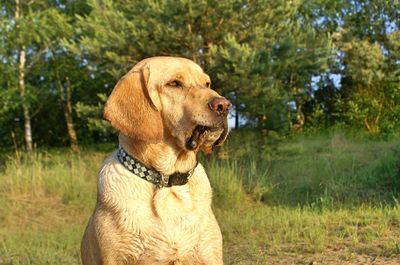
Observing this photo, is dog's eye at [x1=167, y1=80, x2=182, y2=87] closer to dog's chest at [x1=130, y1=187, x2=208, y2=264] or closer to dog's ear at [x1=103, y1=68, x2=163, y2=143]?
dog's ear at [x1=103, y1=68, x2=163, y2=143]

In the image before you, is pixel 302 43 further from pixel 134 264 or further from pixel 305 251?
pixel 134 264

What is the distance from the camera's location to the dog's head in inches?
101

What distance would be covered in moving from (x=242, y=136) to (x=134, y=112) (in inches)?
292

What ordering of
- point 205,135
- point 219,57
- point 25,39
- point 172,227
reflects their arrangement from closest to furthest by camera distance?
point 172,227 → point 205,135 → point 219,57 → point 25,39

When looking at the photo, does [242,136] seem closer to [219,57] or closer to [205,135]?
[219,57]

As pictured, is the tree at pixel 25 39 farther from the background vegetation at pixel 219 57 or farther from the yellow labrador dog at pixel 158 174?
the yellow labrador dog at pixel 158 174

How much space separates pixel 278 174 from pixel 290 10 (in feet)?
10.6

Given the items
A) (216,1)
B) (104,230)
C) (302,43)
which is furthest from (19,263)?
(302,43)

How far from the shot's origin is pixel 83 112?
34.0 feet

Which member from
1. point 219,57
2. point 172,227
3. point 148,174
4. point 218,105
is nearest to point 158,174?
point 148,174

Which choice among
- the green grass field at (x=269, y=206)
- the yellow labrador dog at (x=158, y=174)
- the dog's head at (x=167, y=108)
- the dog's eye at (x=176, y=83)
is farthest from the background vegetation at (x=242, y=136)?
the dog's eye at (x=176, y=83)

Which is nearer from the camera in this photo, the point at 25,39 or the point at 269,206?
the point at 269,206

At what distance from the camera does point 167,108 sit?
2.67 meters

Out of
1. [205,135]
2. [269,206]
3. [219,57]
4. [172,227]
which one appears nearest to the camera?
[172,227]
